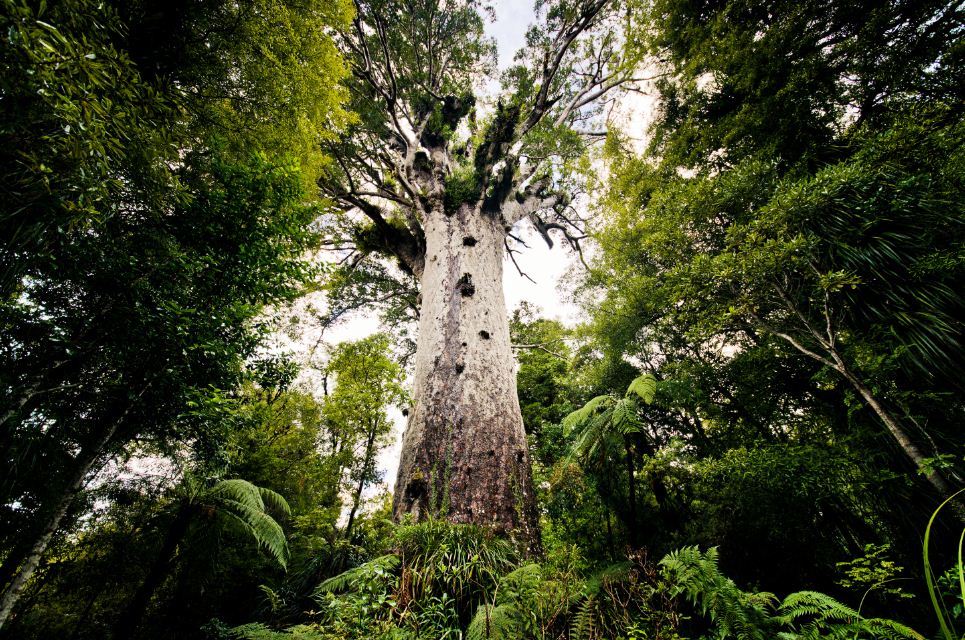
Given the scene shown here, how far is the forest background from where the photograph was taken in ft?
5.90

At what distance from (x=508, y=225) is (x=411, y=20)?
5.16 meters

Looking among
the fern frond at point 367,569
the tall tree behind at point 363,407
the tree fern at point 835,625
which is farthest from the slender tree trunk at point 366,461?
the tree fern at point 835,625

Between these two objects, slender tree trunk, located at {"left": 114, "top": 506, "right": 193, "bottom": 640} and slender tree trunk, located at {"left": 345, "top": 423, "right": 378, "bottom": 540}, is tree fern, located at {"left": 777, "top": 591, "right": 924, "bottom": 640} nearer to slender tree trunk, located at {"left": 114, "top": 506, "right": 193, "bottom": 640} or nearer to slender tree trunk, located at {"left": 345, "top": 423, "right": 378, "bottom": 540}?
slender tree trunk, located at {"left": 345, "top": 423, "right": 378, "bottom": 540}

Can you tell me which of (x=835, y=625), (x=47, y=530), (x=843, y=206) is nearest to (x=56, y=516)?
(x=47, y=530)

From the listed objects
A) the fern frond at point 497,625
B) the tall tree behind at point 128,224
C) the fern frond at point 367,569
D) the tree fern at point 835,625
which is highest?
the tall tree behind at point 128,224

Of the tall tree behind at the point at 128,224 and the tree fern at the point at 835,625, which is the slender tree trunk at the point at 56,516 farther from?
the tree fern at the point at 835,625

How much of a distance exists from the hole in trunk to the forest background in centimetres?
173

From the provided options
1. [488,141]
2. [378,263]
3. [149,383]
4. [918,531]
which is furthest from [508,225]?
[918,531]

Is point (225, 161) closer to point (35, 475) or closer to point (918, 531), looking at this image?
point (35, 475)

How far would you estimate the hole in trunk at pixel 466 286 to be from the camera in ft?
15.2

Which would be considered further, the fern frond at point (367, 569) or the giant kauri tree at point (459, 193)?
the giant kauri tree at point (459, 193)

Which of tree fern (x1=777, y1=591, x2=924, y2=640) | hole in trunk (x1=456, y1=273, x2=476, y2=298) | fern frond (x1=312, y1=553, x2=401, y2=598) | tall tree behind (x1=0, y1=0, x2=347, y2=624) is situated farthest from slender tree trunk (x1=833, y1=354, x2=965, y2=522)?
tall tree behind (x1=0, y1=0, x2=347, y2=624)

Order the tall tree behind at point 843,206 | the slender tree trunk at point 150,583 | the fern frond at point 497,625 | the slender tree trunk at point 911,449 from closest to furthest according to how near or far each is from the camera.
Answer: the fern frond at point 497,625, the slender tree trunk at point 911,449, the tall tree behind at point 843,206, the slender tree trunk at point 150,583

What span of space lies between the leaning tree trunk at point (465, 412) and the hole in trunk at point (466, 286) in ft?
0.05
